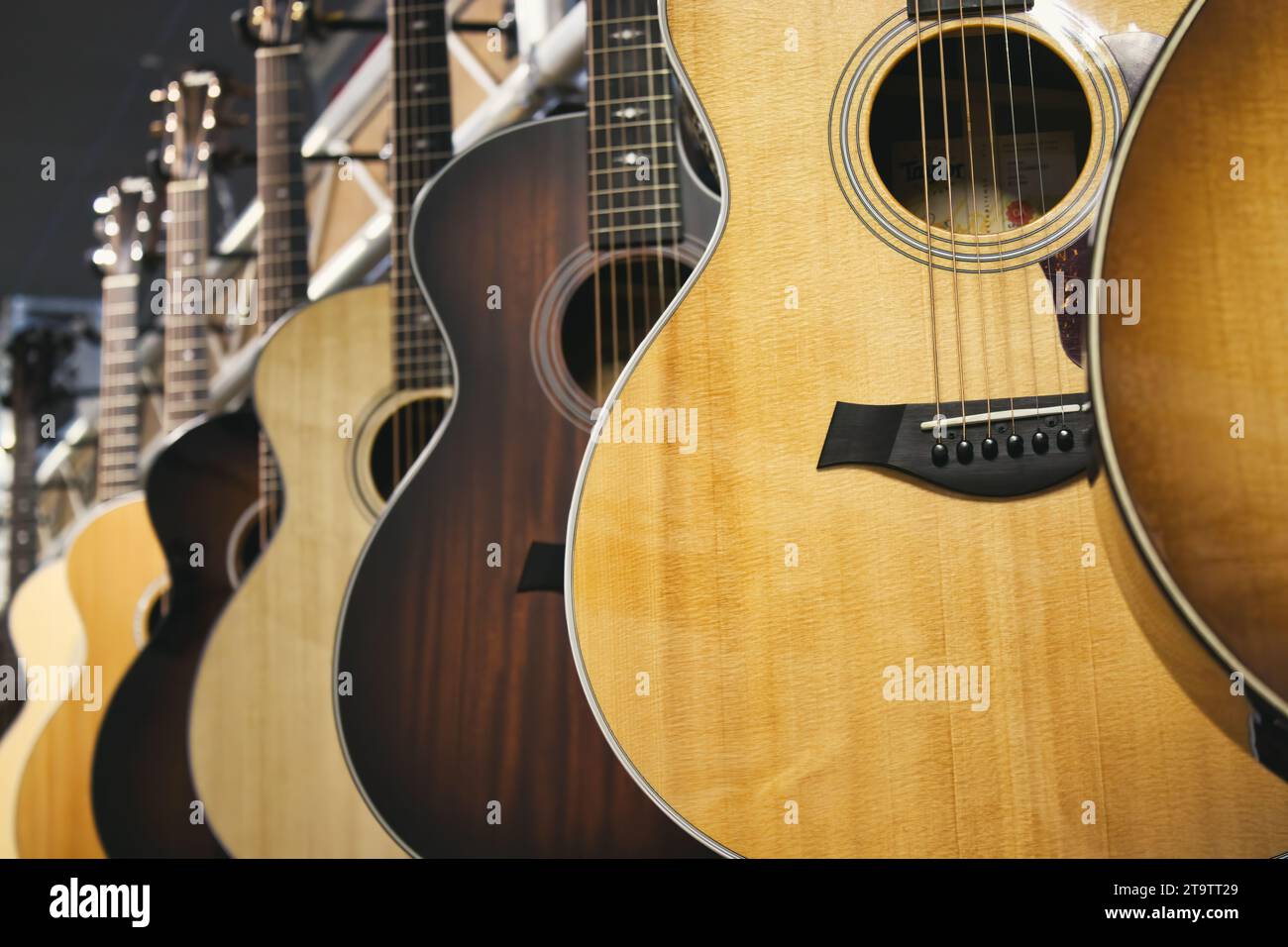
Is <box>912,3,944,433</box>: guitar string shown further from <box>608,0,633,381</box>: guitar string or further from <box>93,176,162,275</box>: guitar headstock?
<box>93,176,162,275</box>: guitar headstock

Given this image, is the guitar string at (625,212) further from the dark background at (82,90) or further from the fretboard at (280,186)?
the dark background at (82,90)

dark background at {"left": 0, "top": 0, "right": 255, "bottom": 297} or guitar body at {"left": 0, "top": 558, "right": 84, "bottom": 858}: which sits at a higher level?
dark background at {"left": 0, "top": 0, "right": 255, "bottom": 297}

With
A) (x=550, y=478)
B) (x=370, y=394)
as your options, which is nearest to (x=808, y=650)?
(x=550, y=478)

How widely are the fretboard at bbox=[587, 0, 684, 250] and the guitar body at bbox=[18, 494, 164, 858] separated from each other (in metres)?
1.12

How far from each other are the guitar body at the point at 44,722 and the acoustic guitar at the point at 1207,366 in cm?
157

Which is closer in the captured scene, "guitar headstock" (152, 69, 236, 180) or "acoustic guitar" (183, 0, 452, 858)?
"acoustic guitar" (183, 0, 452, 858)

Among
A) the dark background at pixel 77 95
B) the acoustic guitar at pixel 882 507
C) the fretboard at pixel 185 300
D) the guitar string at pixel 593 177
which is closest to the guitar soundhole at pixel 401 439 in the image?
the guitar string at pixel 593 177

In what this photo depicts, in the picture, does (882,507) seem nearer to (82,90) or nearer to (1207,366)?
(1207,366)

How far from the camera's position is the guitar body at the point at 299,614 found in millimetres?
1459

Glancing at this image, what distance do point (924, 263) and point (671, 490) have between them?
0.27 m

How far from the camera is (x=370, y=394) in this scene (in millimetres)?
1566

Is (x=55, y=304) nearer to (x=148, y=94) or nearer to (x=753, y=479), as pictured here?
(x=148, y=94)

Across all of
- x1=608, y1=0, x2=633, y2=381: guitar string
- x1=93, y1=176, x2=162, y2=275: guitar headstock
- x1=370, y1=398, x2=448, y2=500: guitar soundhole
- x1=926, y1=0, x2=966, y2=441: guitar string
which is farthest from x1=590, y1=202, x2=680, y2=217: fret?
x1=93, y1=176, x2=162, y2=275: guitar headstock

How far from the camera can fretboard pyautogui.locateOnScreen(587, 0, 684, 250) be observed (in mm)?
1195
